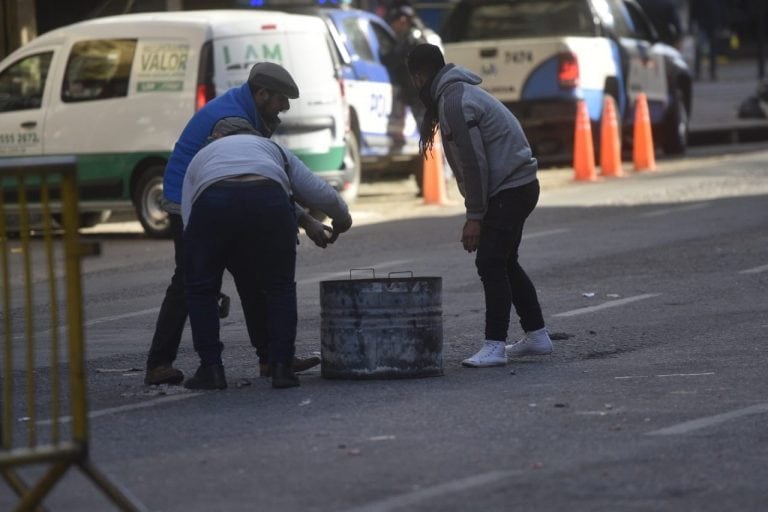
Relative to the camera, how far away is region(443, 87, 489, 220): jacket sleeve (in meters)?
9.90

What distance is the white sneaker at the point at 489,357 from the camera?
32.7ft

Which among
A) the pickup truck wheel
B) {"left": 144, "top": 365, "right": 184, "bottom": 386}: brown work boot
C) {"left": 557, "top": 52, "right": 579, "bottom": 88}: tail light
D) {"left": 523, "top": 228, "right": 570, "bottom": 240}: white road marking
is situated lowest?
the pickup truck wheel

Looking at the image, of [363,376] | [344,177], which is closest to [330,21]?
[344,177]

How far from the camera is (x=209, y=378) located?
9391 millimetres

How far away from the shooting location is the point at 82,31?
1845 cm

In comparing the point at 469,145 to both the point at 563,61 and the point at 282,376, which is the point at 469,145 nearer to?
the point at 282,376

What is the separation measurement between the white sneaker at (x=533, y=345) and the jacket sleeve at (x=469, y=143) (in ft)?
2.61

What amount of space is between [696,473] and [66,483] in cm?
226

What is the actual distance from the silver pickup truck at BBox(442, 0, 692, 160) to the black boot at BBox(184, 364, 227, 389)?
47.0 ft

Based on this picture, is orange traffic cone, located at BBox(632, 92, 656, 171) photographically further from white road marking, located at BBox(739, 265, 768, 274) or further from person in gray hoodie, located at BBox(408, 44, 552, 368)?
person in gray hoodie, located at BBox(408, 44, 552, 368)

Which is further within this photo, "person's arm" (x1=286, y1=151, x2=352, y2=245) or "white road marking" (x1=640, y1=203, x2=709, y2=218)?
"white road marking" (x1=640, y1=203, x2=709, y2=218)

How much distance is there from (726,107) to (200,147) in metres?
25.2

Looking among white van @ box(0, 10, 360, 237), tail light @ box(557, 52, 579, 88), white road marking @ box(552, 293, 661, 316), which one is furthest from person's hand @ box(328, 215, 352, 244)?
tail light @ box(557, 52, 579, 88)

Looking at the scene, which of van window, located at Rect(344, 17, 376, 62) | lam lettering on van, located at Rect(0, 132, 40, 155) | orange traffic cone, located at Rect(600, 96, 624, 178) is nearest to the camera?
lam lettering on van, located at Rect(0, 132, 40, 155)
